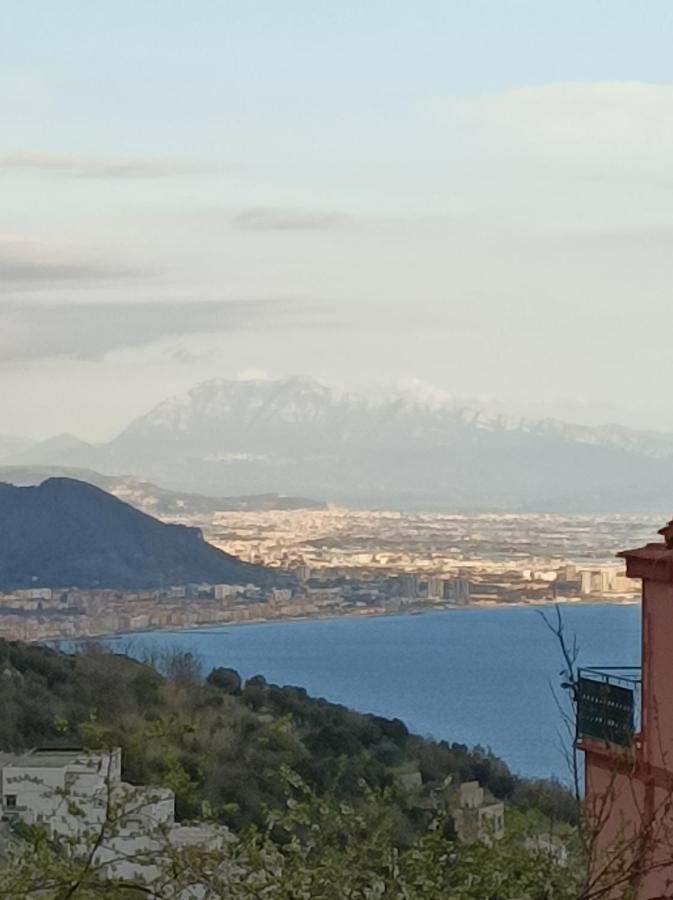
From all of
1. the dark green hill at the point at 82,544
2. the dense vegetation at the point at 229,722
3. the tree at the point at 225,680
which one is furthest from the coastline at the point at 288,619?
the dense vegetation at the point at 229,722

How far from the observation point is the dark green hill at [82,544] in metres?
49.2

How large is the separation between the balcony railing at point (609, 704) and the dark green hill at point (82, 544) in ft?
138

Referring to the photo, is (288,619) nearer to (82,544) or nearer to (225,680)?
(82,544)

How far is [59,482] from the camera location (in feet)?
174

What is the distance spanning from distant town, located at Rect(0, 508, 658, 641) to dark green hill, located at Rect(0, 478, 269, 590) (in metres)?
0.44

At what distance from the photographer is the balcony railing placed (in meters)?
7.02

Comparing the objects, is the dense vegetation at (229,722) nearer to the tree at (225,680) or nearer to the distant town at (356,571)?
the tree at (225,680)

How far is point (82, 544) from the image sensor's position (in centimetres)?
4903

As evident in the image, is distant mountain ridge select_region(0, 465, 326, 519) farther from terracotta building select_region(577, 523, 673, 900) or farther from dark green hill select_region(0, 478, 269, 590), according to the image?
terracotta building select_region(577, 523, 673, 900)

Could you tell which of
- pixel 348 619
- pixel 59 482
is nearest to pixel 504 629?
pixel 348 619

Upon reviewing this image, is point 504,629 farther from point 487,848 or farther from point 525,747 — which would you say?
point 487,848

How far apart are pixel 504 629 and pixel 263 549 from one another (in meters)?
10.4

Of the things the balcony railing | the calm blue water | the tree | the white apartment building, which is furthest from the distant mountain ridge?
the white apartment building

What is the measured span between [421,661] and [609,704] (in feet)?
192
